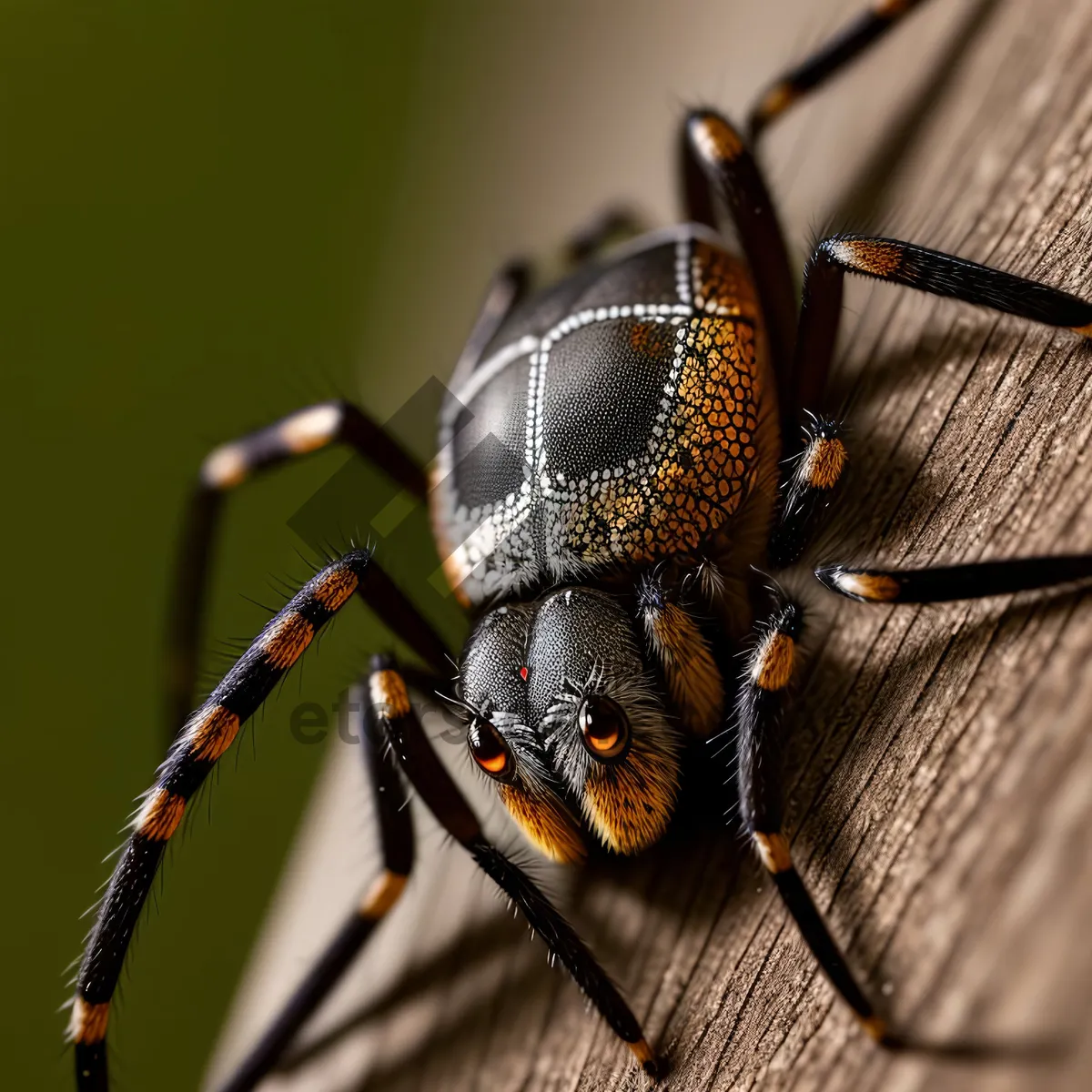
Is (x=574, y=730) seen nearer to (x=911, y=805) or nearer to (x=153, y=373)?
(x=911, y=805)

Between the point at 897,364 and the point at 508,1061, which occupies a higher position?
the point at 897,364

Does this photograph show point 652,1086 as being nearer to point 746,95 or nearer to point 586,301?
point 586,301

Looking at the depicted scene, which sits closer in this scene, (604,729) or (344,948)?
(604,729)

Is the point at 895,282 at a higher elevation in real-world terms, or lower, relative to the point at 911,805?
higher

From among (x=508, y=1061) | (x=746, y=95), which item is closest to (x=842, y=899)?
(x=508, y=1061)

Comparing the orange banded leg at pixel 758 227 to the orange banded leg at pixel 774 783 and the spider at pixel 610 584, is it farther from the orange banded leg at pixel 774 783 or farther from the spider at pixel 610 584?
the orange banded leg at pixel 774 783

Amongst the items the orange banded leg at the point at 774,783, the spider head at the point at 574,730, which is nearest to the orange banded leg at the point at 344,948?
the spider head at the point at 574,730

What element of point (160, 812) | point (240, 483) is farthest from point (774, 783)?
point (240, 483)
